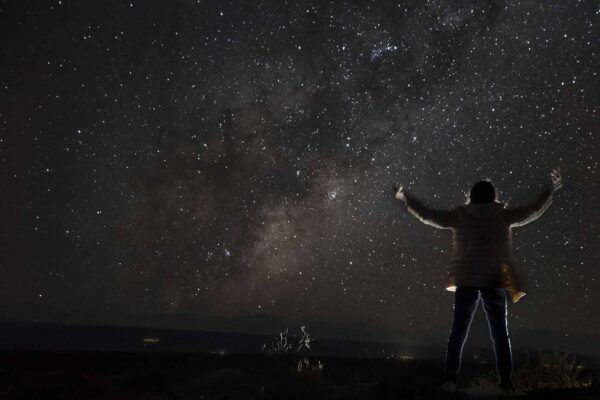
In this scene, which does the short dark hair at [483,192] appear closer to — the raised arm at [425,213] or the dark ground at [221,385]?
the raised arm at [425,213]

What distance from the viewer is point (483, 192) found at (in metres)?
5.08

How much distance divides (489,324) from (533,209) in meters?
1.21

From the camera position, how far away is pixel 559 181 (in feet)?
16.6

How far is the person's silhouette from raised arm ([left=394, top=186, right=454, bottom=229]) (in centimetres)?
3

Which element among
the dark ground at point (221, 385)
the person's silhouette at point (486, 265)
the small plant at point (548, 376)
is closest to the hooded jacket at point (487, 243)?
the person's silhouette at point (486, 265)

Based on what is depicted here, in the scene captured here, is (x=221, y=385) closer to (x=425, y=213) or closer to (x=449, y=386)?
(x=449, y=386)

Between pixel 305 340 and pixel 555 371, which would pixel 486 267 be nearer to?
pixel 555 371

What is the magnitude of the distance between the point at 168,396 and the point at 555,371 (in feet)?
16.5

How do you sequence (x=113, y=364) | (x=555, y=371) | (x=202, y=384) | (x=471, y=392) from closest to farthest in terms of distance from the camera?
(x=471, y=392), (x=555, y=371), (x=202, y=384), (x=113, y=364)

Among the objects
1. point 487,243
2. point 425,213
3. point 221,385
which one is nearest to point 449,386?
point 487,243

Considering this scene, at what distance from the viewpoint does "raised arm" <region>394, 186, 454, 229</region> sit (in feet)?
17.2

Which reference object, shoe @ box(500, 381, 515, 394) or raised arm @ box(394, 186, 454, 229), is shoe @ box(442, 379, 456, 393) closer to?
shoe @ box(500, 381, 515, 394)

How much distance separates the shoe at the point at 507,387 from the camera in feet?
14.9

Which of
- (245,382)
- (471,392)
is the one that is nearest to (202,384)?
(245,382)
